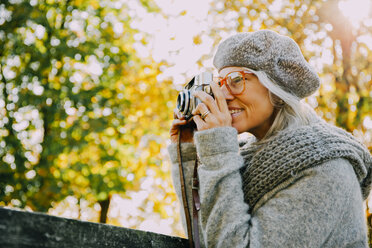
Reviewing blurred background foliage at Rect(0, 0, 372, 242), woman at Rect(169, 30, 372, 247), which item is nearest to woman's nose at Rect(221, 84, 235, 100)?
woman at Rect(169, 30, 372, 247)

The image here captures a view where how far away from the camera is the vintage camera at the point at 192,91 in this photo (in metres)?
2.08

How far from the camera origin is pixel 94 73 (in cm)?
972

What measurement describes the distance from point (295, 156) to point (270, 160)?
0.37 feet

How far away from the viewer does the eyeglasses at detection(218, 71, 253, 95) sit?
205 centimetres

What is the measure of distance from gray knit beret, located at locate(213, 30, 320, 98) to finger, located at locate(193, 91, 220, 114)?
235 millimetres

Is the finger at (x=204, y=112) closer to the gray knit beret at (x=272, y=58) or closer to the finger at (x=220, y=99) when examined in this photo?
the finger at (x=220, y=99)

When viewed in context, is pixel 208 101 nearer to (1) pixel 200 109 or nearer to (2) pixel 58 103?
(1) pixel 200 109

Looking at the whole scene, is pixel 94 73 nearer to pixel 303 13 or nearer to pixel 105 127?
pixel 105 127

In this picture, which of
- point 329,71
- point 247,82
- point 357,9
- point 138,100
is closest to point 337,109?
point 329,71

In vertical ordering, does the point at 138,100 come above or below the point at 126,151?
above

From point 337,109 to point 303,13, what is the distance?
1451mm

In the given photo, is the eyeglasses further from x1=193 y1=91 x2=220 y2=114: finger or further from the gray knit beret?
x1=193 y1=91 x2=220 y2=114: finger

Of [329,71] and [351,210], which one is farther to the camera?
[329,71]

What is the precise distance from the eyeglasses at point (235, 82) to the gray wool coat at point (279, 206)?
28 centimetres
